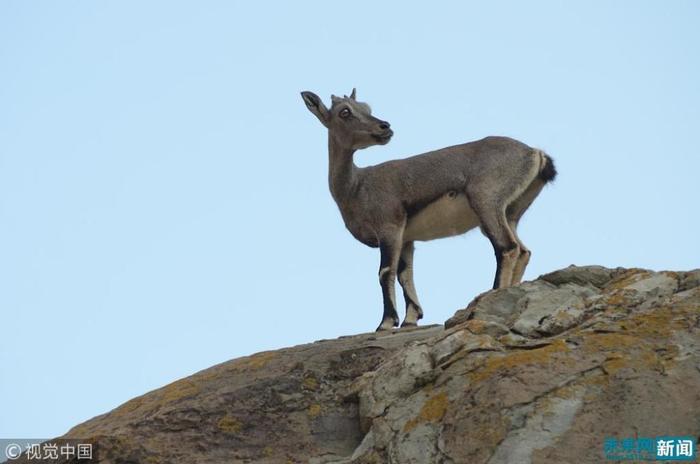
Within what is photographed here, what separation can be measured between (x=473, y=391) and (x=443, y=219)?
6.98 metres

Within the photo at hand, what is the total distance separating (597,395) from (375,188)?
25.4 feet

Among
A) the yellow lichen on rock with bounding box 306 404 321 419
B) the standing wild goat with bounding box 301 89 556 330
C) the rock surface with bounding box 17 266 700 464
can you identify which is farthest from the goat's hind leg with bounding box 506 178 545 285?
the yellow lichen on rock with bounding box 306 404 321 419

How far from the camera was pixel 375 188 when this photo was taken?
14727mm

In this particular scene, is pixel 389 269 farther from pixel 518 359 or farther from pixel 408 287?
pixel 518 359

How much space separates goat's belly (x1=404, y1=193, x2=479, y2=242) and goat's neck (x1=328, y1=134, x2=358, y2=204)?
1.00 metres

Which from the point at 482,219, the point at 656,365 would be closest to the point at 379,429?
the point at 656,365

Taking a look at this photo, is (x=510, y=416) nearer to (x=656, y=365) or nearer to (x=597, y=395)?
(x=597, y=395)

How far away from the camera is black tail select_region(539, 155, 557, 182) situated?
1441 centimetres

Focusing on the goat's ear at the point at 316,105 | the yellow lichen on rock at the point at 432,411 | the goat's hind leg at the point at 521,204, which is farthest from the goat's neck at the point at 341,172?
the yellow lichen on rock at the point at 432,411

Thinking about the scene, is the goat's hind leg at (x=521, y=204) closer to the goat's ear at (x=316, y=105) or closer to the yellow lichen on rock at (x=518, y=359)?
the goat's ear at (x=316, y=105)

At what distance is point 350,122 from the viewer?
50.0 ft

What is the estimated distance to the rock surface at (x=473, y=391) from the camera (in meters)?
7.15

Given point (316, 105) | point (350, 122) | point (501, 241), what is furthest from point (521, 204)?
point (316, 105)

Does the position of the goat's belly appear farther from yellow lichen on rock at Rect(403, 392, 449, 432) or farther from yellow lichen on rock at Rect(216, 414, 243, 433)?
yellow lichen on rock at Rect(403, 392, 449, 432)
